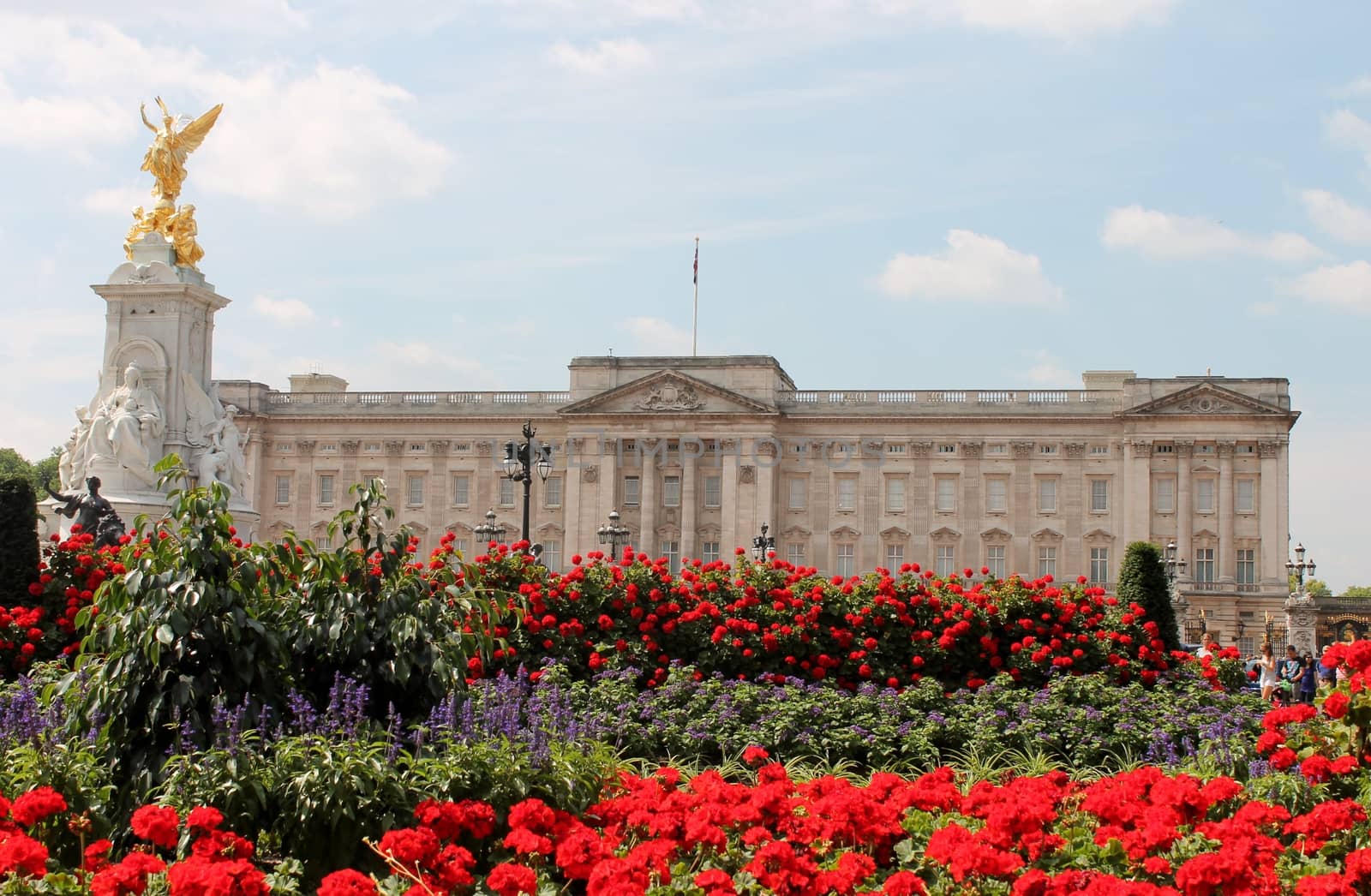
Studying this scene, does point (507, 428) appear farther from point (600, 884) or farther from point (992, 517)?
point (600, 884)

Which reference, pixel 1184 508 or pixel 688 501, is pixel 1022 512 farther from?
pixel 688 501

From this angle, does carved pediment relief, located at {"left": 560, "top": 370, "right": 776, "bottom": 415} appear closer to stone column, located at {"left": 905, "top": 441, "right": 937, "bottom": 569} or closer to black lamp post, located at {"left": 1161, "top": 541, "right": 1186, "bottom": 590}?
stone column, located at {"left": 905, "top": 441, "right": 937, "bottom": 569}

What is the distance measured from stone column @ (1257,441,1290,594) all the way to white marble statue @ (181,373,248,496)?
4647cm

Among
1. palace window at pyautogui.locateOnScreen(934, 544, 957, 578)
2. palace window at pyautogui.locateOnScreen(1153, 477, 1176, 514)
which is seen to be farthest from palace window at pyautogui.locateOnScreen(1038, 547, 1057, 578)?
palace window at pyautogui.locateOnScreen(1153, 477, 1176, 514)

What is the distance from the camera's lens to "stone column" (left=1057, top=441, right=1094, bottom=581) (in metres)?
62.6

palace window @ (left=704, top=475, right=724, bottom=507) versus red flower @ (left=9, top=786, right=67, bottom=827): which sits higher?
palace window @ (left=704, top=475, right=724, bottom=507)

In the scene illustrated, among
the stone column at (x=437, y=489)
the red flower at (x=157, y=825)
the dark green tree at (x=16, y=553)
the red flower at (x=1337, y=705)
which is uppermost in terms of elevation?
the stone column at (x=437, y=489)

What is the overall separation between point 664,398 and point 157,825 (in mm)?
58322

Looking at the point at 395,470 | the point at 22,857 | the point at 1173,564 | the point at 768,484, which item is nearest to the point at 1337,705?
the point at 22,857

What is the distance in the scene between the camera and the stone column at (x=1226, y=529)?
60625 millimetres

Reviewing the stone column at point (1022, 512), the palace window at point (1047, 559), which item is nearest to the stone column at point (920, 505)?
the stone column at point (1022, 512)

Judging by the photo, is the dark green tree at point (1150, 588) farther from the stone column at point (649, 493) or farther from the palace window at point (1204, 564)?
the stone column at point (649, 493)

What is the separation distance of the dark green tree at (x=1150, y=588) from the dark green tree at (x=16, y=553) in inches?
577

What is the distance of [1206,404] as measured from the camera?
61.0 meters
